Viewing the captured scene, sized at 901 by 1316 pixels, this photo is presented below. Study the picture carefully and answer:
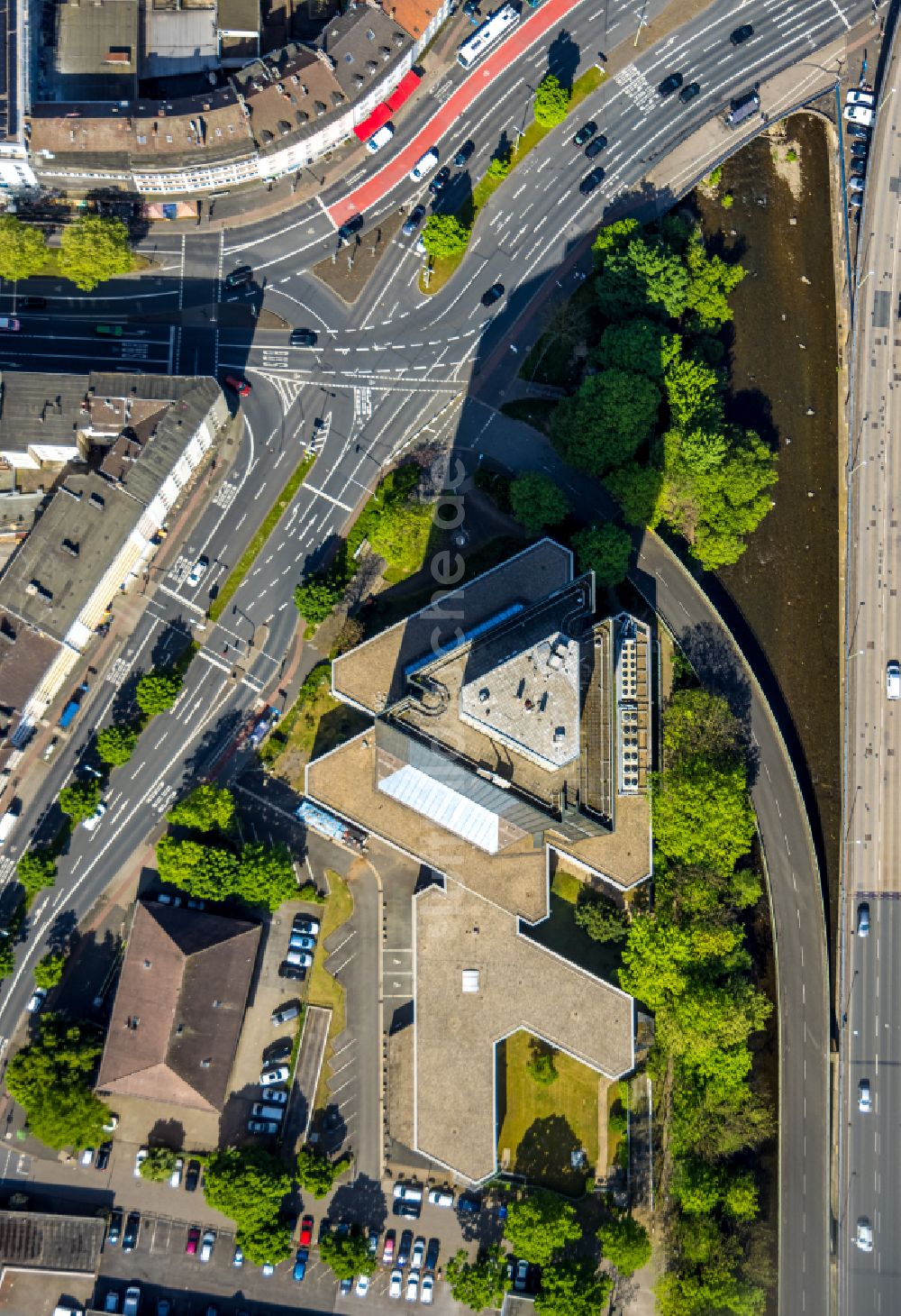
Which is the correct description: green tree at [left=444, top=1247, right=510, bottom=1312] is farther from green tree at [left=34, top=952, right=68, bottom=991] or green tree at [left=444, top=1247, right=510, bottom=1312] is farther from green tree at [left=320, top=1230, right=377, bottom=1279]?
green tree at [left=34, top=952, right=68, bottom=991]

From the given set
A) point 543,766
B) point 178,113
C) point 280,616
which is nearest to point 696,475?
point 543,766

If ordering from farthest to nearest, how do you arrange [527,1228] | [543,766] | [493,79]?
[493,79], [527,1228], [543,766]

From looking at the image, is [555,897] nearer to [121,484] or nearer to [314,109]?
[121,484]

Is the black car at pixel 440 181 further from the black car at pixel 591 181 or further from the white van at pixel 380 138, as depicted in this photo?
the black car at pixel 591 181

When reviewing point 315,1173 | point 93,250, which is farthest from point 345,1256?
point 93,250

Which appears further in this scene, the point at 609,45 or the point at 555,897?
the point at 609,45

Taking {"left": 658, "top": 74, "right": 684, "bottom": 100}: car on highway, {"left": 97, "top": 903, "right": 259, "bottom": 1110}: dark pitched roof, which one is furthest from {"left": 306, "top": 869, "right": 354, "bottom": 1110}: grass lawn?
{"left": 658, "top": 74, "right": 684, "bottom": 100}: car on highway
